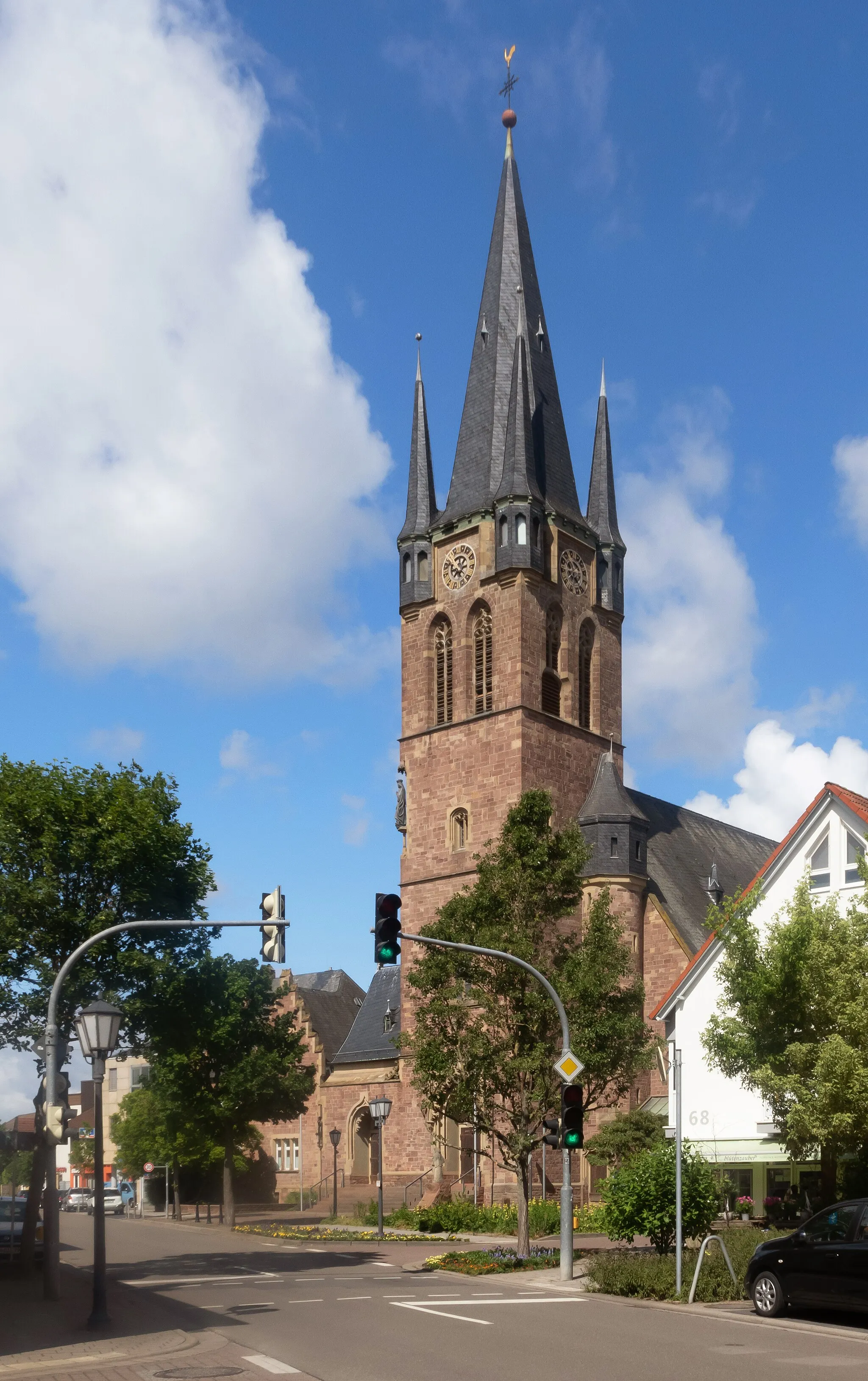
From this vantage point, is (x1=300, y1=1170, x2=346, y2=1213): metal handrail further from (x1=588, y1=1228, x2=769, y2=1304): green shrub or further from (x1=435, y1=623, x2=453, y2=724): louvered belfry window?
(x1=588, y1=1228, x2=769, y2=1304): green shrub

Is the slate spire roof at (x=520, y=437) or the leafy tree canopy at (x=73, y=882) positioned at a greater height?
the slate spire roof at (x=520, y=437)

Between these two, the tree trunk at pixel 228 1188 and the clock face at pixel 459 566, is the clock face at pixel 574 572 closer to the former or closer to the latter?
the clock face at pixel 459 566

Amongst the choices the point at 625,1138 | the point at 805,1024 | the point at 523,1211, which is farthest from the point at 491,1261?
the point at 625,1138

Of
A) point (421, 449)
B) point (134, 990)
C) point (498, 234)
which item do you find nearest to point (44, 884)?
point (134, 990)

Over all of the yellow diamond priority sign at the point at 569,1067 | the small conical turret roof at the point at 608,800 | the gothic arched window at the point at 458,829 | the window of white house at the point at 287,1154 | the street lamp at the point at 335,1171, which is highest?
the small conical turret roof at the point at 608,800

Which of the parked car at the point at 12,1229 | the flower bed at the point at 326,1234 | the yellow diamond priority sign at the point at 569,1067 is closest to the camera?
the yellow diamond priority sign at the point at 569,1067

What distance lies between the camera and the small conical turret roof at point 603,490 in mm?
56500

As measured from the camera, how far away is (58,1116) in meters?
17.5

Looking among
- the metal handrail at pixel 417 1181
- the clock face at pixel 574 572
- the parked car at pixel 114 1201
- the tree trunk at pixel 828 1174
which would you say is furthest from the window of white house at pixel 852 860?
the parked car at pixel 114 1201

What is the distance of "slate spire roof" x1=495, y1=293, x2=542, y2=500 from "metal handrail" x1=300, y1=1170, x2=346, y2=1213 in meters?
28.2

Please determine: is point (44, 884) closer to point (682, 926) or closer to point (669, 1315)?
point (669, 1315)

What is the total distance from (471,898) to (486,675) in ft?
80.7

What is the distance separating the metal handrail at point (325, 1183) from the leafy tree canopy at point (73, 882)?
33.5 m

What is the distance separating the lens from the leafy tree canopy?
26.1 meters
